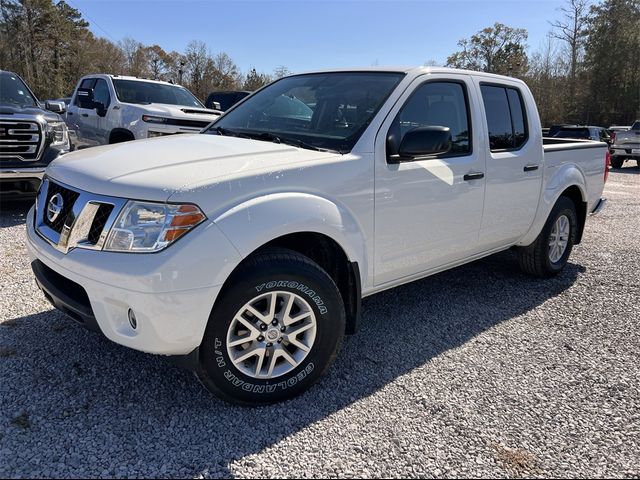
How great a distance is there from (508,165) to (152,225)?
2955 millimetres

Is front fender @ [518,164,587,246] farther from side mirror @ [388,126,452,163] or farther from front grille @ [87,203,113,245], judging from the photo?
front grille @ [87,203,113,245]

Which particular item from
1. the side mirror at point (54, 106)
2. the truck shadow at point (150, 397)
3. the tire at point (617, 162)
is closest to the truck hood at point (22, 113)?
the side mirror at point (54, 106)

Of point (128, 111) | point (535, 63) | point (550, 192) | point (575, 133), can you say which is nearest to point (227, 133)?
point (550, 192)

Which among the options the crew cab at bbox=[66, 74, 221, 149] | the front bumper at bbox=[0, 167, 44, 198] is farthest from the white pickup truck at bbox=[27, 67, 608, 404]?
the crew cab at bbox=[66, 74, 221, 149]

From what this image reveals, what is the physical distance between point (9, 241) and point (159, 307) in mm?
4337

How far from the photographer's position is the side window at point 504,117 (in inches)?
161

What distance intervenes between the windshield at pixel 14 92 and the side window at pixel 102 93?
134 centimetres

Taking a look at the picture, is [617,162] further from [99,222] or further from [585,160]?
[99,222]

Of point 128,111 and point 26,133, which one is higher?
point 128,111

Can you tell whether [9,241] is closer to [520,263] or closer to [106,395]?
[106,395]

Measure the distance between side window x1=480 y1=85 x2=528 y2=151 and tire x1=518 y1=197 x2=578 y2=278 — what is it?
971mm

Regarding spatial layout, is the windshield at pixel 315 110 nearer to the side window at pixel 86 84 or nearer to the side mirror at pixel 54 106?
the side mirror at pixel 54 106

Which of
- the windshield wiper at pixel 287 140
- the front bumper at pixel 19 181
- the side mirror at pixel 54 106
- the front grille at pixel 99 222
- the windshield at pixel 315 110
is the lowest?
the front bumper at pixel 19 181

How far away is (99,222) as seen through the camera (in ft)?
8.17
